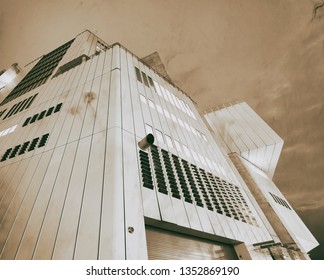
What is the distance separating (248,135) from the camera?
16.3 metres

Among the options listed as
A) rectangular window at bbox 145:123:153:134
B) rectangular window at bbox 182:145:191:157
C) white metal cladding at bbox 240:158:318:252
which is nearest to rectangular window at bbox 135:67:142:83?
rectangular window at bbox 145:123:153:134

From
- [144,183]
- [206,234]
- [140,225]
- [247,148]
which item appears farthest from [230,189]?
[247,148]

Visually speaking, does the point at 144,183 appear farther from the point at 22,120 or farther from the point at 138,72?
the point at 22,120

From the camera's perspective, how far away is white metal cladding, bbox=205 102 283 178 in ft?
50.2

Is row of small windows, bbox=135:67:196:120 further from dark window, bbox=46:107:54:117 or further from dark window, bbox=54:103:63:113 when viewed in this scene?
dark window, bbox=46:107:54:117

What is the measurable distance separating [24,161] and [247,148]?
13.9 metres

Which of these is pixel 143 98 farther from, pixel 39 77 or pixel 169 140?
pixel 39 77

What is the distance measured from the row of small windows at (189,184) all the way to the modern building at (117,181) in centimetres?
4

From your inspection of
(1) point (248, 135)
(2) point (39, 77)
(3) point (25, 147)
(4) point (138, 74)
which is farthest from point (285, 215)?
(2) point (39, 77)

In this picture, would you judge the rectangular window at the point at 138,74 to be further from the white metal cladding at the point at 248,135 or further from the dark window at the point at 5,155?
the white metal cladding at the point at 248,135

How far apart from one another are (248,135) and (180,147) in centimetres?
1108

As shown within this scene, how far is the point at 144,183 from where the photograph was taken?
4.54 metres

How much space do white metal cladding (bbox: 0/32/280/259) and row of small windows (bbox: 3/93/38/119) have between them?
1.48m
